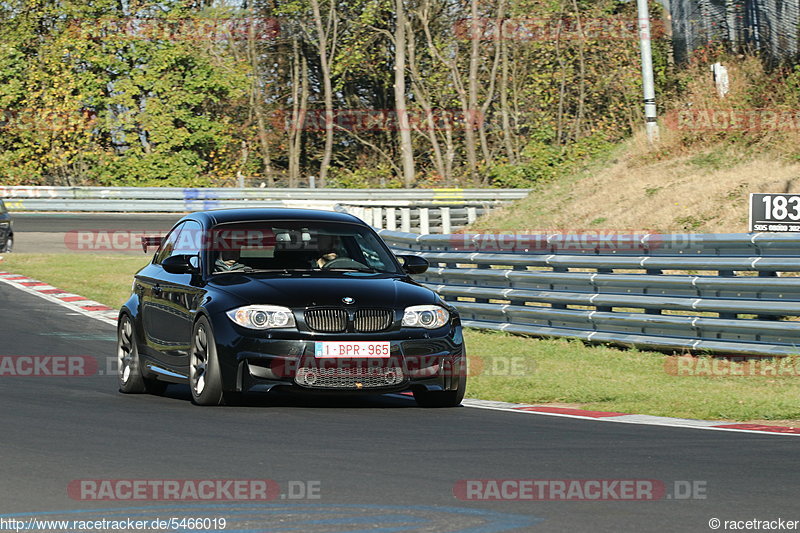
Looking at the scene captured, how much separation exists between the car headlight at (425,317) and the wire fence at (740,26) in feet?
54.0

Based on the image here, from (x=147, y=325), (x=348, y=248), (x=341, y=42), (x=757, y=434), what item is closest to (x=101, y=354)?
(x=147, y=325)

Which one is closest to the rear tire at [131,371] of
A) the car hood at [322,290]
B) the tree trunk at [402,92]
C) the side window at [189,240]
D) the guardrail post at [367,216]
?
the side window at [189,240]

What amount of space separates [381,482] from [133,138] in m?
45.8

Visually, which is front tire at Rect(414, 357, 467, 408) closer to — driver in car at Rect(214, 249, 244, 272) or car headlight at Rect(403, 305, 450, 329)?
car headlight at Rect(403, 305, 450, 329)

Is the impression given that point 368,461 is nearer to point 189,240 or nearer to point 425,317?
point 425,317

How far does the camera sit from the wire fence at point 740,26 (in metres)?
24.8

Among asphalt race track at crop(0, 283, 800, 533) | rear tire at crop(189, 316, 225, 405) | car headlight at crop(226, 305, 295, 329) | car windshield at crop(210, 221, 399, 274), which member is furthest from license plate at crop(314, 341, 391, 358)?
car windshield at crop(210, 221, 399, 274)

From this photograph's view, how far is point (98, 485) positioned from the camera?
644 cm

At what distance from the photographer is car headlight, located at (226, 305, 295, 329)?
31.7 ft

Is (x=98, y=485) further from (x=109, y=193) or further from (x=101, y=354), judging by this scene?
(x=109, y=193)

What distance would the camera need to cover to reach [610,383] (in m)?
11.9

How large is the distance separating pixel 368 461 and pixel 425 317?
9.30 feet

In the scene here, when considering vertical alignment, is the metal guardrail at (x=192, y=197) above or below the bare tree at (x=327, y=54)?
below

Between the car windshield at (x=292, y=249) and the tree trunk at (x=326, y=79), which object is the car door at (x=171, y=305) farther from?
the tree trunk at (x=326, y=79)
